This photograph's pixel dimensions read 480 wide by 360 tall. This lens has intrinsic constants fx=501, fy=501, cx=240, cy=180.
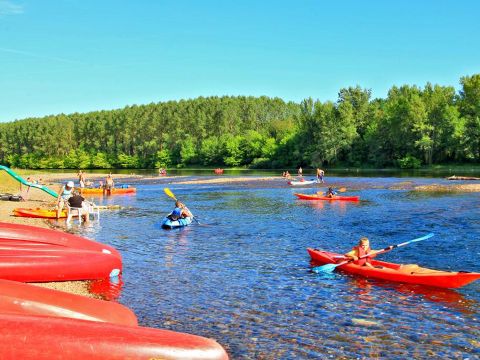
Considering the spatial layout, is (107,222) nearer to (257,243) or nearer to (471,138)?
(257,243)

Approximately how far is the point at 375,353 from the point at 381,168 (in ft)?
284

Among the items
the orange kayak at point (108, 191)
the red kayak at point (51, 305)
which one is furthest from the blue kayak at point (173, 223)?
the orange kayak at point (108, 191)

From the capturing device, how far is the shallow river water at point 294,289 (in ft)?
30.2

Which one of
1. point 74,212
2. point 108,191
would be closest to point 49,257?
point 74,212

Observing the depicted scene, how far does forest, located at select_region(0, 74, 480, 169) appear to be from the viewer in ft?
283

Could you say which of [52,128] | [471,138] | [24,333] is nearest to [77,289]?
[24,333]

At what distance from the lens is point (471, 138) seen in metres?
79.8

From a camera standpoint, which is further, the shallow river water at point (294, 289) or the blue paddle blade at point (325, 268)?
the blue paddle blade at point (325, 268)

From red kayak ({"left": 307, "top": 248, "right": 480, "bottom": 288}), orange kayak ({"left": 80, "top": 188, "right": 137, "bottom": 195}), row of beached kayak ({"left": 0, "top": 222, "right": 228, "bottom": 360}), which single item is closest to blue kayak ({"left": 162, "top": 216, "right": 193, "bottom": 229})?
red kayak ({"left": 307, "top": 248, "right": 480, "bottom": 288})

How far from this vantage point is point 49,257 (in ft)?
40.7

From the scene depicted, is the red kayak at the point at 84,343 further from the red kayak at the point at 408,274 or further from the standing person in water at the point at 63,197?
the standing person in water at the point at 63,197

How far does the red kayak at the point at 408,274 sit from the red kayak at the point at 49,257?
21.1ft

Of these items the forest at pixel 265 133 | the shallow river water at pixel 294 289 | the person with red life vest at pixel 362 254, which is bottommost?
the shallow river water at pixel 294 289

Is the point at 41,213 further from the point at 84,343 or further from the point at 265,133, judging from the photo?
the point at 265,133
